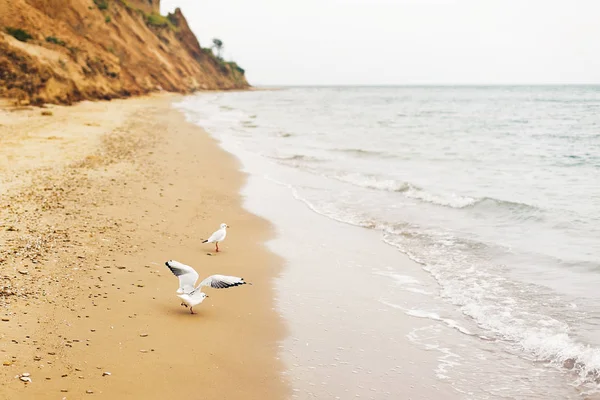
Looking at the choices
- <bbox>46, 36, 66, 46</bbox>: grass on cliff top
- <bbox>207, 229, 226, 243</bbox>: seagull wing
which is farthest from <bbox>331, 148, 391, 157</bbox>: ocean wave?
<bbox>46, 36, 66, 46</bbox>: grass on cliff top

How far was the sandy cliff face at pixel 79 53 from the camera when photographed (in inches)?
984

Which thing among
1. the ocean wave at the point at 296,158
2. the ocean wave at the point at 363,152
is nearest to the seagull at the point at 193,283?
the ocean wave at the point at 296,158

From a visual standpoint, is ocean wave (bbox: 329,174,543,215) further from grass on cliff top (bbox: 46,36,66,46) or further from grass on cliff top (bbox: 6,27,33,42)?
grass on cliff top (bbox: 46,36,66,46)

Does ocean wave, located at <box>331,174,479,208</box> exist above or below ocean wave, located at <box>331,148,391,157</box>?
below

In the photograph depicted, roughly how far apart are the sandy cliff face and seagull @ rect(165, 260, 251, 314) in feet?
73.6

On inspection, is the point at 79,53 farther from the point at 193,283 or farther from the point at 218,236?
the point at 193,283

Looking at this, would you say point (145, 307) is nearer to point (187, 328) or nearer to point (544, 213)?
point (187, 328)

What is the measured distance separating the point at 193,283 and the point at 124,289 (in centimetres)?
81

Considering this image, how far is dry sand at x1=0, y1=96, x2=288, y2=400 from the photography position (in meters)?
3.93

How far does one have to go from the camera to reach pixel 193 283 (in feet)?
17.7

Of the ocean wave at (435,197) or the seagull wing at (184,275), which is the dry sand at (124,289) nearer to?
the seagull wing at (184,275)

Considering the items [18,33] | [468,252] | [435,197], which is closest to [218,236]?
[468,252]

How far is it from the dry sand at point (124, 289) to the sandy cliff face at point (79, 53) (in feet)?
51.4

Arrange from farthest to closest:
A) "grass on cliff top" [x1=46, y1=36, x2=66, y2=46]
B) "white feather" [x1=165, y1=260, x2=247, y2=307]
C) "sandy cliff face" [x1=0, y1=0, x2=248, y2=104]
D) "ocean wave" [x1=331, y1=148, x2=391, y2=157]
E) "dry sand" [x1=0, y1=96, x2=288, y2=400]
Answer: "grass on cliff top" [x1=46, y1=36, x2=66, y2=46], "sandy cliff face" [x1=0, y1=0, x2=248, y2=104], "ocean wave" [x1=331, y1=148, x2=391, y2=157], "white feather" [x1=165, y1=260, x2=247, y2=307], "dry sand" [x1=0, y1=96, x2=288, y2=400]
